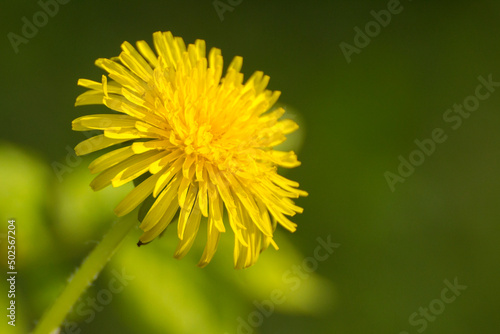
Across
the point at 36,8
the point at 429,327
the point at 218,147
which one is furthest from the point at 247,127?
the point at 429,327

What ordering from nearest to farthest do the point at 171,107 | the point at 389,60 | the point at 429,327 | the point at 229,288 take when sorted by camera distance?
the point at 171,107 → the point at 229,288 → the point at 429,327 → the point at 389,60

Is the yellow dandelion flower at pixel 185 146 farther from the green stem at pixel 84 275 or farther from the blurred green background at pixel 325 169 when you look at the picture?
the blurred green background at pixel 325 169

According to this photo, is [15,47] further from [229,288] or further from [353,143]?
[353,143]

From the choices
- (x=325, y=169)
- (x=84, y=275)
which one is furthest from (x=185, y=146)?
(x=325, y=169)

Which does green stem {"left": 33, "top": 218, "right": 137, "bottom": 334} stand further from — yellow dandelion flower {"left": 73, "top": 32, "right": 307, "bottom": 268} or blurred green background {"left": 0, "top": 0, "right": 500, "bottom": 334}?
blurred green background {"left": 0, "top": 0, "right": 500, "bottom": 334}

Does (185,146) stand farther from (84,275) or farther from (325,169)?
(325,169)
